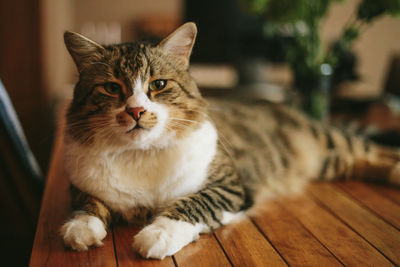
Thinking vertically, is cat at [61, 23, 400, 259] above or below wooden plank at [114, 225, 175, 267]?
above

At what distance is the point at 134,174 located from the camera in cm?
106

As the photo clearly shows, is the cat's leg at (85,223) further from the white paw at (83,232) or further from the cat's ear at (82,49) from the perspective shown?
the cat's ear at (82,49)

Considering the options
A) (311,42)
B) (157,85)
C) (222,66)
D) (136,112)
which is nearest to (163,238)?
(136,112)

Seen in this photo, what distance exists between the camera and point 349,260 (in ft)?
2.95

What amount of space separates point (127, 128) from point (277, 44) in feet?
5.81

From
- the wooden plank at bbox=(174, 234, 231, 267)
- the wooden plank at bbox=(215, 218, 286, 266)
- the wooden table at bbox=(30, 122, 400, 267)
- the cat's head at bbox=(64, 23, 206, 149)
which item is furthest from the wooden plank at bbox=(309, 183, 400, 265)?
the cat's head at bbox=(64, 23, 206, 149)

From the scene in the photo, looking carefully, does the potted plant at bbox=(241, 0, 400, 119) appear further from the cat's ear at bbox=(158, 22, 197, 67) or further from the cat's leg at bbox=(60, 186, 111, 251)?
the cat's leg at bbox=(60, 186, 111, 251)

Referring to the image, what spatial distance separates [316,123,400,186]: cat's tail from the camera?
1.48 metres

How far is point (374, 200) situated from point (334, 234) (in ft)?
1.20

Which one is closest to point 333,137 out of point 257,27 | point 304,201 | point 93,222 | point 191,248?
point 304,201

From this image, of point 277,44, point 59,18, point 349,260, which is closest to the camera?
point 349,260

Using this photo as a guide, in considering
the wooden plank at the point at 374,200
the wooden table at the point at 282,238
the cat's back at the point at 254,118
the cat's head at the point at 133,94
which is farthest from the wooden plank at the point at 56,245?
the wooden plank at the point at 374,200

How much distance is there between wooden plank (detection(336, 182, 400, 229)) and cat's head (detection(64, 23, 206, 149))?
2.23 ft

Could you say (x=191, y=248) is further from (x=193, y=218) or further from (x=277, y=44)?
(x=277, y=44)
